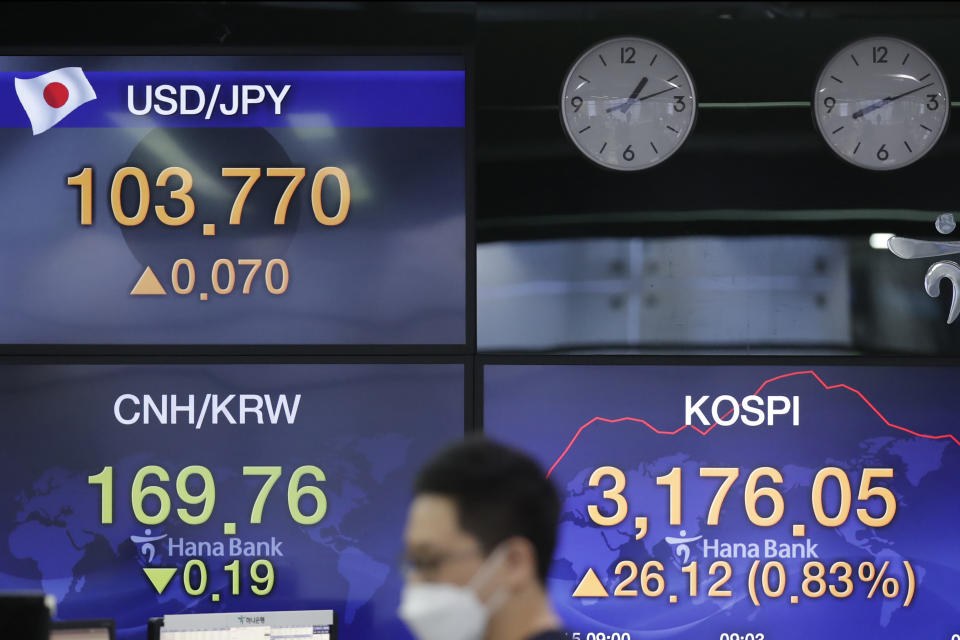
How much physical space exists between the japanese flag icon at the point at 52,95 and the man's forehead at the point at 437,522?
2775 millimetres

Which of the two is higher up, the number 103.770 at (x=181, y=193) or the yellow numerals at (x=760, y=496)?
the number 103.770 at (x=181, y=193)

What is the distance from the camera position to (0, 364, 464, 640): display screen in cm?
361

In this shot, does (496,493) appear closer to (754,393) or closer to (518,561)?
(518,561)

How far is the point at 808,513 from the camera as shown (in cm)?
364

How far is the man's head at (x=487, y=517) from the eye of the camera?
137cm

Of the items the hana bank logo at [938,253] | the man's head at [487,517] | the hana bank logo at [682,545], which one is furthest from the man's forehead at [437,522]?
the hana bank logo at [938,253]

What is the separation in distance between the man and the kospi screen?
228 cm

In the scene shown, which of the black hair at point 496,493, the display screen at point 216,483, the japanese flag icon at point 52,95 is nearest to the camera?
the black hair at point 496,493

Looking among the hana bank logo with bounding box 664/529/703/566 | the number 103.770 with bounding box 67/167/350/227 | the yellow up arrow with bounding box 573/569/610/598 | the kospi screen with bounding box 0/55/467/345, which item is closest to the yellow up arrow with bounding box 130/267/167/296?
the kospi screen with bounding box 0/55/467/345

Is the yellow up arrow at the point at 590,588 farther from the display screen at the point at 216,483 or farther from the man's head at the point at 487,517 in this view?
the man's head at the point at 487,517

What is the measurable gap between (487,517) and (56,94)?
2.90m

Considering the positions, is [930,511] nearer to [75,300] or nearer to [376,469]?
[376,469]

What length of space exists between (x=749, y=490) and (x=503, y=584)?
2.42 metres

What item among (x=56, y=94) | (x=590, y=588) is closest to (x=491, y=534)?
(x=590, y=588)
